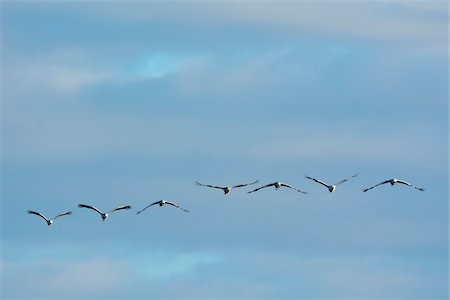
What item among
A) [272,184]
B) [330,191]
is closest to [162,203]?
[272,184]

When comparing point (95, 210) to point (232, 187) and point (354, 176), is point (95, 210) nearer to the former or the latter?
point (232, 187)

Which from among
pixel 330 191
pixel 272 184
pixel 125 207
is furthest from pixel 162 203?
pixel 330 191

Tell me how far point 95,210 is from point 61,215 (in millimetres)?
4076

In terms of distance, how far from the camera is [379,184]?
7119cm

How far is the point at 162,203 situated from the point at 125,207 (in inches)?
109

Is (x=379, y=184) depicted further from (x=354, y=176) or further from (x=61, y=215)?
(x=61, y=215)

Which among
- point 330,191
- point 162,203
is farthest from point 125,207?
point 330,191

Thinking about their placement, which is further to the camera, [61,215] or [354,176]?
[61,215]

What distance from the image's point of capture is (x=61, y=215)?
7444 cm

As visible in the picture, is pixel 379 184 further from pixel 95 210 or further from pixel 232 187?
pixel 95 210

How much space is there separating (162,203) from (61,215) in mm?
9477

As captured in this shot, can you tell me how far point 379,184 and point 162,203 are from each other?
16517mm

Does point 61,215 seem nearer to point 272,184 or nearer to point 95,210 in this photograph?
point 95,210

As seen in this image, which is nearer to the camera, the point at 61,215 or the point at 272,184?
the point at 272,184
